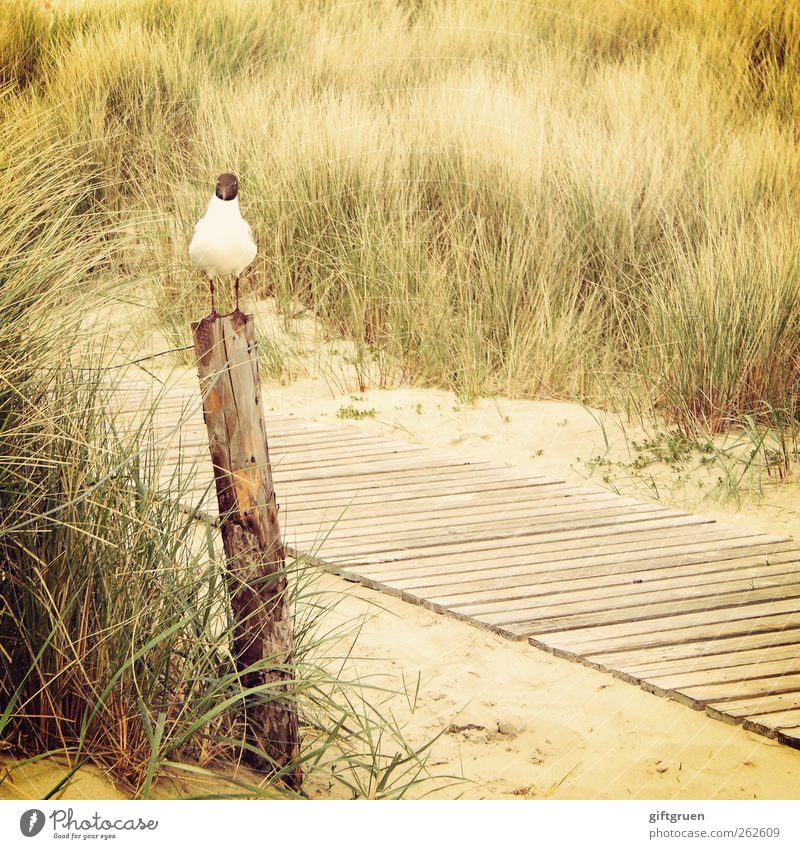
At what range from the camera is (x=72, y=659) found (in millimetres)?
2084

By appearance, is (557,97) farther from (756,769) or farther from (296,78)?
(756,769)

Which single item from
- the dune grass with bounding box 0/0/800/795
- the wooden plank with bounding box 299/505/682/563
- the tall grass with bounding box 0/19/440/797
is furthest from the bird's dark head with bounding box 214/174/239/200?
the dune grass with bounding box 0/0/800/795

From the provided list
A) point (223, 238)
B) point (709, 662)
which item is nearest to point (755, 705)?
point (709, 662)

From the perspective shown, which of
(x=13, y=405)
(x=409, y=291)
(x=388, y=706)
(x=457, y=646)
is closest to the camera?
(x=13, y=405)

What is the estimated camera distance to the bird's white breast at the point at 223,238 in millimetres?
2320

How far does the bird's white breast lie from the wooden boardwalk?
0.29m

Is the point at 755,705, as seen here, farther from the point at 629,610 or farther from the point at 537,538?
the point at 537,538

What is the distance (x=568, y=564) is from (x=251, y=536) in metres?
1.31

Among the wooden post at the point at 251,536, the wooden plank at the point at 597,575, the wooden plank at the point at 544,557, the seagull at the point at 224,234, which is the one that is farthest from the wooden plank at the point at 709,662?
the seagull at the point at 224,234

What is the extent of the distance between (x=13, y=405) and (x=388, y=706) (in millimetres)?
1147

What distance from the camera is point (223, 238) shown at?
2.32 m

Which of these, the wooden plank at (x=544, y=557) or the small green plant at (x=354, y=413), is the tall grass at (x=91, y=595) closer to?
the wooden plank at (x=544, y=557)

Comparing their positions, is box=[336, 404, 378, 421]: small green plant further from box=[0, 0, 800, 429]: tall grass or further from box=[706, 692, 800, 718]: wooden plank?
box=[706, 692, 800, 718]: wooden plank

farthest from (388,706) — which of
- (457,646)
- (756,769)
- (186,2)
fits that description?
(186,2)
